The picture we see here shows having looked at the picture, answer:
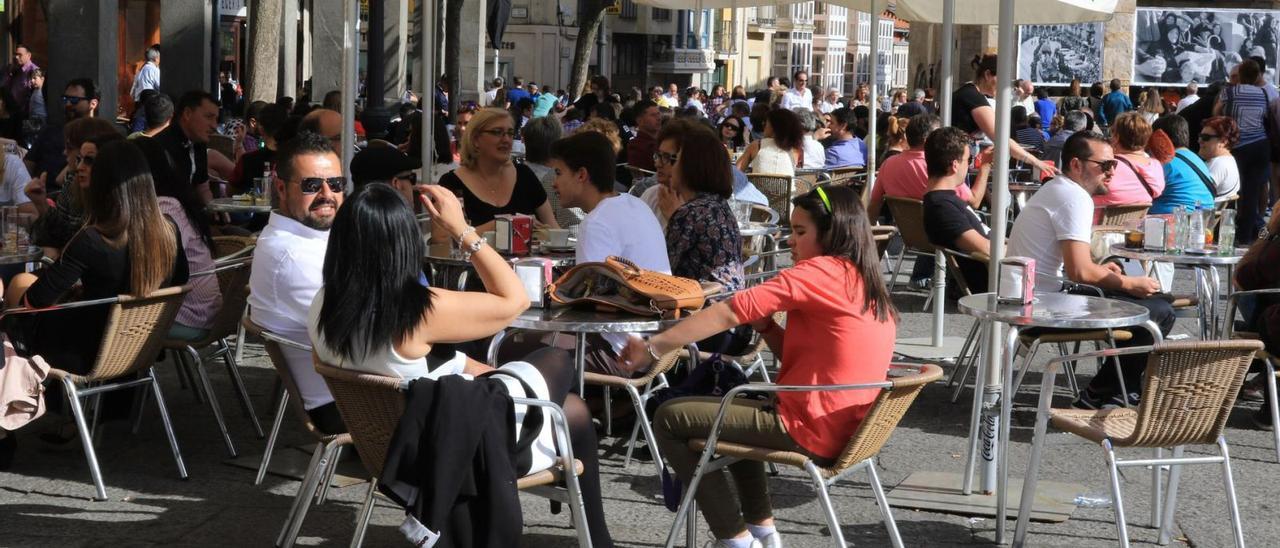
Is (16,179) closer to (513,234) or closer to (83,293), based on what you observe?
(83,293)

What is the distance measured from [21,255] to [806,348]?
3543mm

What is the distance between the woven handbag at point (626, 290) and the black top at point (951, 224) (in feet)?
8.92

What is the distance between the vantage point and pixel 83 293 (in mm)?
5793

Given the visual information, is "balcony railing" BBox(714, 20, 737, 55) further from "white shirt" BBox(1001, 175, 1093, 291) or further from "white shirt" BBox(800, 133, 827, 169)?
"white shirt" BBox(1001, 175, 1093, 291)

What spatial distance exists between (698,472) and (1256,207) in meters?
11.5

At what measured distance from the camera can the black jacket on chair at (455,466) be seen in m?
3.98

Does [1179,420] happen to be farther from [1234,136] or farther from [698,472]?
[1234,136]

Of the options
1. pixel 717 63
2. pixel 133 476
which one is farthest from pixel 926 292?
pixel 717 63

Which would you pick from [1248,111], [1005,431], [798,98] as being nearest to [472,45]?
[798,98]

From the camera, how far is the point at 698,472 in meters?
4.52

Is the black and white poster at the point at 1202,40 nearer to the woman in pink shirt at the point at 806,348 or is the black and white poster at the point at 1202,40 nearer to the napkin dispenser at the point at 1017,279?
the napkin dispenser at the point at 1017,279

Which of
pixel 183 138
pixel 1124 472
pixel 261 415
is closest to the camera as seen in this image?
pixel 1124 472

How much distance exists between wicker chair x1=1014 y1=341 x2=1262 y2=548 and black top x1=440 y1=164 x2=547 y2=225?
3582 millimetres

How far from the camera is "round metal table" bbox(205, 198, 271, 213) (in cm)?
866
